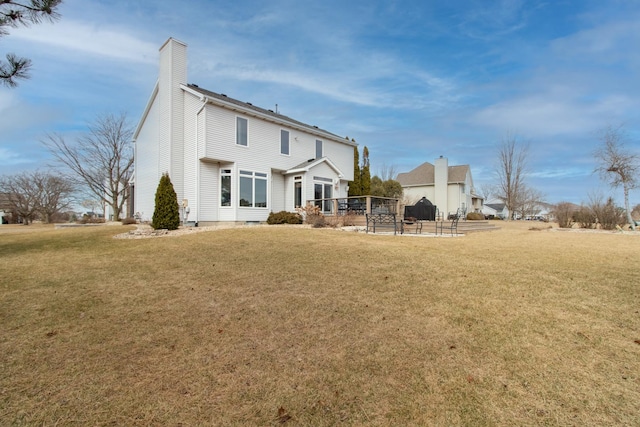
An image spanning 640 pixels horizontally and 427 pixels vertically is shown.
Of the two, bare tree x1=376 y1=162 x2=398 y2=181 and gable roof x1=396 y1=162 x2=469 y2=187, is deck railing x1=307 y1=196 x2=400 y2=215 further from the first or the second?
bare tree x1=376 y1=162 x2=398 y2=181

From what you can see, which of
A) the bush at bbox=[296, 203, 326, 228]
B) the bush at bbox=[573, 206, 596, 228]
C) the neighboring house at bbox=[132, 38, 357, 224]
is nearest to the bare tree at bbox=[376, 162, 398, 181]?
the bush at bbox=[573, 206, 596, 228]

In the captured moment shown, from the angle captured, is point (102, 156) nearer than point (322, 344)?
No

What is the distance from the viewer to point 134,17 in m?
12.4

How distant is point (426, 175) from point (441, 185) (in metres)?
3.55

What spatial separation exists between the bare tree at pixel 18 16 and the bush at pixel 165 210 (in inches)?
232

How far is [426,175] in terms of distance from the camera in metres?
39.1

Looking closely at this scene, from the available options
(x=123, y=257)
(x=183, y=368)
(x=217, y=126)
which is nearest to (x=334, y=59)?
(x=217, y=126)

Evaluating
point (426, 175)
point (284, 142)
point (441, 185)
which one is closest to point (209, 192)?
point (284, 142)

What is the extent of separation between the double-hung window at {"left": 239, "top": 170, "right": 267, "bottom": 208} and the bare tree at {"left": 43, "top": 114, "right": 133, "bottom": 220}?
720 inches

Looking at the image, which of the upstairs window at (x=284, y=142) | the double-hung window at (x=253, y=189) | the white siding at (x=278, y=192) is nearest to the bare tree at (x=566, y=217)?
the white siding at (x=278, y=192)

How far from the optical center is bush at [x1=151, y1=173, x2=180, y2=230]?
1277 cm

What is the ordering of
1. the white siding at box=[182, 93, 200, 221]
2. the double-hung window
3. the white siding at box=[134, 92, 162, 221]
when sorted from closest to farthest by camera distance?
1. the white siding at box=[182, 93, 200, 221]
2. the double-hung window
3. the white siding at box=[134, 92, 162, 221]

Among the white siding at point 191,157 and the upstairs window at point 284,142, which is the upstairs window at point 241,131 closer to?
the white siding at point 191,157

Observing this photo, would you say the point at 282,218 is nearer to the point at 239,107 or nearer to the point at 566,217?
the point at 239,107
